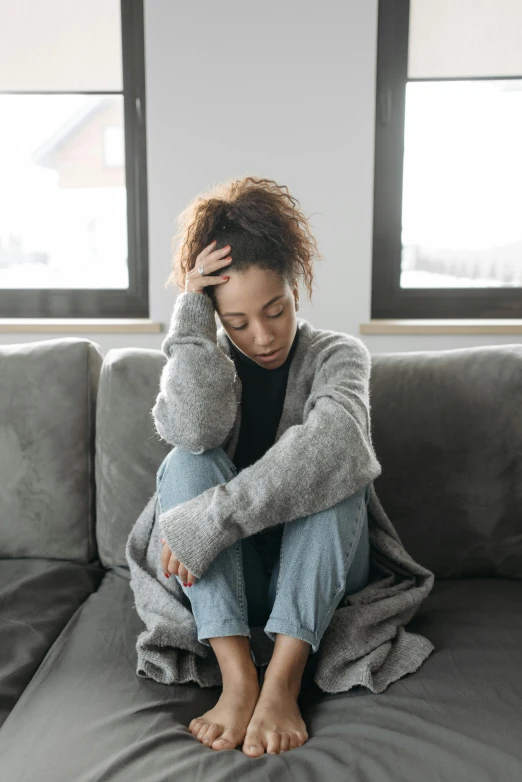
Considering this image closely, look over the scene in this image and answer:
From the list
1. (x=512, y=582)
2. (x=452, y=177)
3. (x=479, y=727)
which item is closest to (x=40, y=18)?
(x=452, y=177)

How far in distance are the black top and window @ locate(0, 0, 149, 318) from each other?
3.90 feet

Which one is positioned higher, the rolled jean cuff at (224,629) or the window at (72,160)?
the window at (72,160)

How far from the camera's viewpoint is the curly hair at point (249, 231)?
131 cm

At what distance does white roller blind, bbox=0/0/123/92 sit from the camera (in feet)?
7.77

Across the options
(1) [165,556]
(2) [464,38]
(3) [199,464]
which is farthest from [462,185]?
(1) [165,556]

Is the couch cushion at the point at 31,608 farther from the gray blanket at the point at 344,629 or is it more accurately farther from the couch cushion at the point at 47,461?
the gray blanket at the point at 344,629

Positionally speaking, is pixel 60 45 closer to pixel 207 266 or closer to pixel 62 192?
pixel 62 192

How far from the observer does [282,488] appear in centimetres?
112

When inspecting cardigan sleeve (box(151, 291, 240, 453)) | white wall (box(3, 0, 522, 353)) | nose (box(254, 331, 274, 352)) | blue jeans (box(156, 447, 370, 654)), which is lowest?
blue jeans (box(156, 447, 370, 654))

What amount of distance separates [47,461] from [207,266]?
608 mm

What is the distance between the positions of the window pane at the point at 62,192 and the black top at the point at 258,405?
129cm

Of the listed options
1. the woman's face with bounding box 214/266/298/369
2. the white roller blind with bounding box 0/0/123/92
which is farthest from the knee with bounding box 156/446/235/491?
the white roller blind with bounding box 0/0/123/92

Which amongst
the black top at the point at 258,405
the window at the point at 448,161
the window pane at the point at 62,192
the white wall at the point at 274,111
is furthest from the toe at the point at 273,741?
the window pane at the point at 62,192

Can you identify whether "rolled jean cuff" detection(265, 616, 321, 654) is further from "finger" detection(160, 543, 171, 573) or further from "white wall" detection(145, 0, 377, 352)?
"white wall" detection(145, 0, 377, 352)
